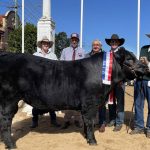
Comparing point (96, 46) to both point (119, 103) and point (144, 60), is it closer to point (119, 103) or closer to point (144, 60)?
point (144, 60)

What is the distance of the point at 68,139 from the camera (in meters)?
7.40

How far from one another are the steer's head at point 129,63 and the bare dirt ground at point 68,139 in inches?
51.5

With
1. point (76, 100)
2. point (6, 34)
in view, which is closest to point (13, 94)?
point (76, 100)

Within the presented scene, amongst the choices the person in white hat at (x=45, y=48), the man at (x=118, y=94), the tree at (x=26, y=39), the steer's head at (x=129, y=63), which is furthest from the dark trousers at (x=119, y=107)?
the tree at (x=26, y=39)

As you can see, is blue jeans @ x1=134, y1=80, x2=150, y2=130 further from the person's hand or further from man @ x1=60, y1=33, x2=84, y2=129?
man @ x1=60, y1=33, x2=84, y2=129

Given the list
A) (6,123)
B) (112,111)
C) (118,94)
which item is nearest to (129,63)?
(118,94)

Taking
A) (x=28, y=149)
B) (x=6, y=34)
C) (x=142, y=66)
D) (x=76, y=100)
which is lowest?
(x=28, y=149)

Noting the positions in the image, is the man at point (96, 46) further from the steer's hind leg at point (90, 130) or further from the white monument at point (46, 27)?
the white monument at point (46, 27)

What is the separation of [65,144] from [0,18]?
58.3 metres

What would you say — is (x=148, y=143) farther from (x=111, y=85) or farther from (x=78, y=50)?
(x=78, y=50)

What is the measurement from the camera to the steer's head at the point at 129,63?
7016mm

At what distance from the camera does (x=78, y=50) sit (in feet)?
27.7

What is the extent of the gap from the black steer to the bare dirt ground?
1.03 feet

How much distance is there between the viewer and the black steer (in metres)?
6.68
